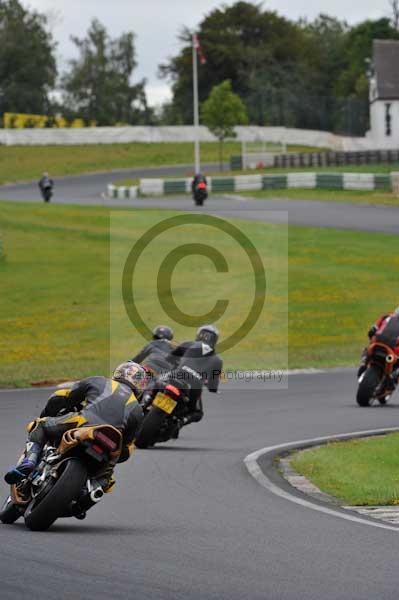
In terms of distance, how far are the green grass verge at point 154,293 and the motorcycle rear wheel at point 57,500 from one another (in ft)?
42.3

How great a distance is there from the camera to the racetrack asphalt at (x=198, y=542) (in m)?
6.62

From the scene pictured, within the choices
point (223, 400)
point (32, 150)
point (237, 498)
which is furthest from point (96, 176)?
point (237, 498)

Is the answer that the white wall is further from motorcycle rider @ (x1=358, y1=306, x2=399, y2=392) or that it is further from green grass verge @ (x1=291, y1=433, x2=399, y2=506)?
green grass verge @ (x1=291, y1=433, x2=399, y2=506)

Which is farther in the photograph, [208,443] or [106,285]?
[106,285]

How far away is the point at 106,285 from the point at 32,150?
48604 millimetres

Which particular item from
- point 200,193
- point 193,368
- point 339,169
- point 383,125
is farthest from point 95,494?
point 383,125

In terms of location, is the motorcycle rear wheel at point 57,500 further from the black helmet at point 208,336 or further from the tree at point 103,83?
the tree at point 103,83

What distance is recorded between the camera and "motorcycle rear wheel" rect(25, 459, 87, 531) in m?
8.45

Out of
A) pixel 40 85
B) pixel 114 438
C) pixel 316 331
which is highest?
pixel 40 85

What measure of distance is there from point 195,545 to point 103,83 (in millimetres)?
115344

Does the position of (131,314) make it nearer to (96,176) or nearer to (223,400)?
(223,400)

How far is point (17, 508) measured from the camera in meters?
8.93

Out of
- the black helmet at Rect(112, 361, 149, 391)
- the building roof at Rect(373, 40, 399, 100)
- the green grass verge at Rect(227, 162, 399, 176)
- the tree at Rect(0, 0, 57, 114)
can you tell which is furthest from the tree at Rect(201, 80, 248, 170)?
the black helmet at Rect(112, 361, 149, 391)

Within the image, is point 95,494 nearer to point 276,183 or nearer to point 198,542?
point 198,542
